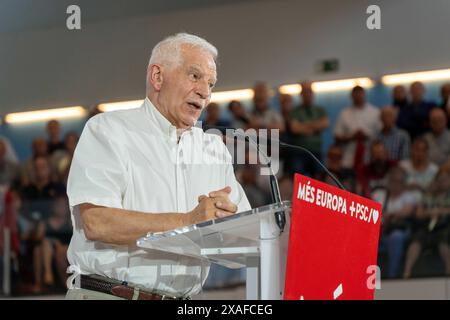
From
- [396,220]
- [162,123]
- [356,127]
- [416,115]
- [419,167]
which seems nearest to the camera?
[162,123]

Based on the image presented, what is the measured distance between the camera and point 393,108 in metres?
5.92

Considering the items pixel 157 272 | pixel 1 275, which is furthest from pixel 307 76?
pixel 157 272

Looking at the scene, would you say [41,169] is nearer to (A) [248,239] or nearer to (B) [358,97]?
(B) [358,97]

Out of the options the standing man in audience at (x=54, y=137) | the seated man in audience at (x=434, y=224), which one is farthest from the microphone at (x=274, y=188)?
the standing man in audience at (x=54, y=137)

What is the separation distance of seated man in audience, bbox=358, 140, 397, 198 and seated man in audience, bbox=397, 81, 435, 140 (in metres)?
0.21

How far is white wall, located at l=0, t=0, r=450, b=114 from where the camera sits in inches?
260

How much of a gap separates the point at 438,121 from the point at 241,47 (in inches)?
82.6

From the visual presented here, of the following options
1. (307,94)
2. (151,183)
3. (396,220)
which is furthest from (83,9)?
(151,183)

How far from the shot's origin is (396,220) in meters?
5.40

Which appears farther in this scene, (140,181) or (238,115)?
(238,115)

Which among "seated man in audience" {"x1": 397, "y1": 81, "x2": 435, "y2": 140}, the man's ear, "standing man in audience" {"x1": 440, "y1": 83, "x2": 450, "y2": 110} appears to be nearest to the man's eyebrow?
the man's ear

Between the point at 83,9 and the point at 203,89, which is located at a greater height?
the point at 83,9
